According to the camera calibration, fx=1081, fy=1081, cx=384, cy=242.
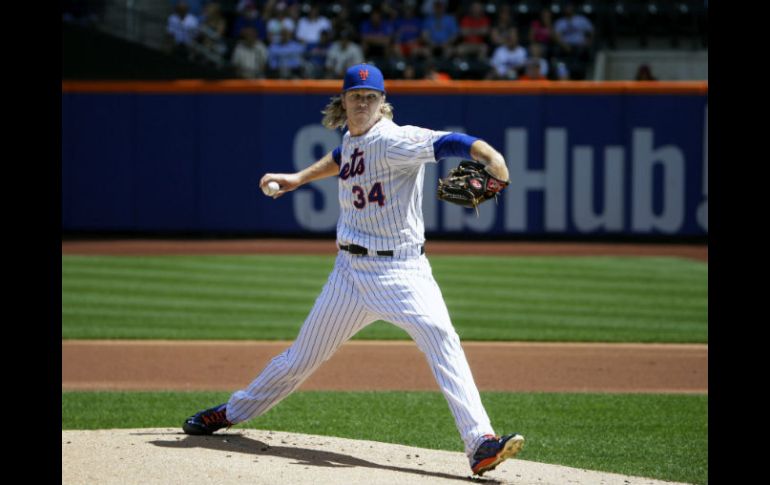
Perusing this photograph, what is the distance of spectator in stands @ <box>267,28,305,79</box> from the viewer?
61.5 feet

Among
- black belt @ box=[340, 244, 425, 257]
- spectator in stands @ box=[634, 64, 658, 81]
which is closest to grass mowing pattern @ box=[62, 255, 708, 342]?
spectator in stands @ box=[634, 64, 658, 81]

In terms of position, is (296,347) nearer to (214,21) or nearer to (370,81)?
(370,81)

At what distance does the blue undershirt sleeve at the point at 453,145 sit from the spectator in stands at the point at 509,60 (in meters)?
14.0

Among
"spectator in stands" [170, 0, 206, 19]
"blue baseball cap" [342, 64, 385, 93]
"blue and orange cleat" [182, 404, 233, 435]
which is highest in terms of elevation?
"spectator in stands" [170, 0, 206, 19]

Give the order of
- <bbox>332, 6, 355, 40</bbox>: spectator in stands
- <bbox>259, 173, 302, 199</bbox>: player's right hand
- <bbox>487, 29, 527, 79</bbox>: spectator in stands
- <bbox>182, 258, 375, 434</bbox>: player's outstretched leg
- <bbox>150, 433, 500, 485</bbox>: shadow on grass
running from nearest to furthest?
<bbox>150, 433, 500, 485</bbox>: shadow on grass, <bbox>182, 258, 375, 434</bbox>: player's outstretched leg, <bbox>259, 173, 302, 199</bbox>: player's right hand, <bbox>487, 29, 527, 79</bbox>: spectator in stands, <bbox>332, 6, 355, 40</bbox>: spectator in stands

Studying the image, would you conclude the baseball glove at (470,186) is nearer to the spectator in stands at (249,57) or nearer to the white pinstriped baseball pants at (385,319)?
the white pinstriped baseball pants at (385,319)

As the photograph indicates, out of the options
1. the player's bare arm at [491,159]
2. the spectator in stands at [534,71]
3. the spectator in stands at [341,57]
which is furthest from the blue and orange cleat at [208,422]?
the spectator in stands at [534,71]

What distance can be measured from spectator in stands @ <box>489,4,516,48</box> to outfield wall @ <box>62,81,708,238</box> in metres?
1.65

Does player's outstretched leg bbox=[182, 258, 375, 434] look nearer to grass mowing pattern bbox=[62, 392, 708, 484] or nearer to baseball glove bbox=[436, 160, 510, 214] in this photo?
baseball glove bbox=[436, 160, 510, 214]

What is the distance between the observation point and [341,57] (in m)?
18.6

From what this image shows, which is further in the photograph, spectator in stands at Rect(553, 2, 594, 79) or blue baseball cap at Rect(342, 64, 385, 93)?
spectator in stands at Rect(553, 2, 594, 79)

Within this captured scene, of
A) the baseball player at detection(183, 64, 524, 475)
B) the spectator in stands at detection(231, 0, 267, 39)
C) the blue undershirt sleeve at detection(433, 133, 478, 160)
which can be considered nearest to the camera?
the blue undershirt sleeve at detection(433, 133, 478, 160)
